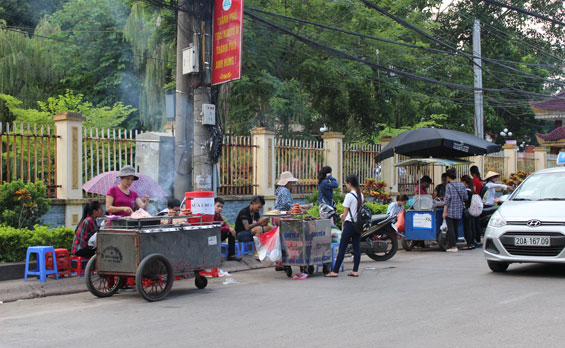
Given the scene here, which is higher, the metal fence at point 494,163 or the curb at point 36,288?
the metal fence at point 494,163

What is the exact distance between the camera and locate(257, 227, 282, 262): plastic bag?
32.4 ft

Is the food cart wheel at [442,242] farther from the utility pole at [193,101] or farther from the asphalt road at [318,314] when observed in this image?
the utility pole at [193,101]

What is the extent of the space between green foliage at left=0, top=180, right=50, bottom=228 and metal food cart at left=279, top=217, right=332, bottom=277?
4332 millimetres

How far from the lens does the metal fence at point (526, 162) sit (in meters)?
28.6

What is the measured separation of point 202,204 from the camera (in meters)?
9.70

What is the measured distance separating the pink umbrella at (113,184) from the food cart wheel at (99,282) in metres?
2.63

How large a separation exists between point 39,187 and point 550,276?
8406 millimetres

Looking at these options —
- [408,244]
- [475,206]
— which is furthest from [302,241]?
[475,206]

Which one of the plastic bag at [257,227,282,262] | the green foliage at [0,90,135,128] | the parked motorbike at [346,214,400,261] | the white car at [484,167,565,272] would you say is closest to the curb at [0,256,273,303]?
the plastic bag at [257,227,282,262]

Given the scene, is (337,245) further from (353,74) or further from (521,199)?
(353,74)

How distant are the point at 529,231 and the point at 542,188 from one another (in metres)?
1.48

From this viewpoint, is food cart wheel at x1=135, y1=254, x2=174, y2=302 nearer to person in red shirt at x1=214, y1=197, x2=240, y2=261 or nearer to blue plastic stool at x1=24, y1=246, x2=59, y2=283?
blue plastic stool at x1=24, y1=246, x2=59, y2=283

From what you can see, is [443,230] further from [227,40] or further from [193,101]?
[227,40]

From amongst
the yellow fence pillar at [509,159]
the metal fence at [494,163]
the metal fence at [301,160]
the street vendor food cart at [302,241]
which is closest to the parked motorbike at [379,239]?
the street vendor food cart at [302,241]
